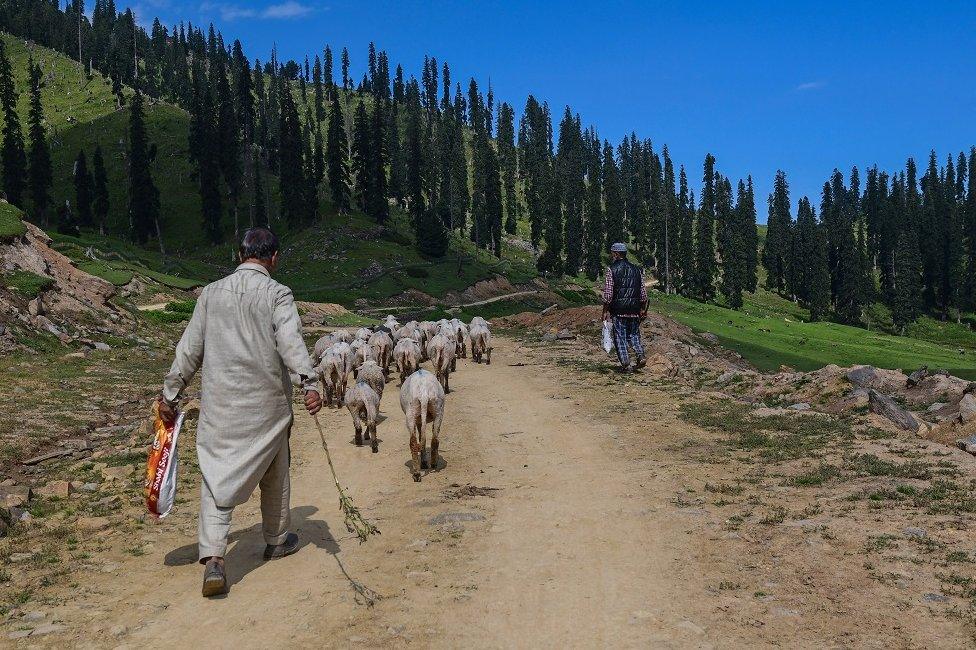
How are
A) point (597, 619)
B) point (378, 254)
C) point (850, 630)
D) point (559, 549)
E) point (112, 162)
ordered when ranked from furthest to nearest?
1. point (112, 162)
2. point (378, 254)
3. point (559, 549)
4. point (597, 619)
5. point (850, 630)

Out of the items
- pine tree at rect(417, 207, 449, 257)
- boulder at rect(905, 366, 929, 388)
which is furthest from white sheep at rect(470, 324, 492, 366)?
pine tree at rect(417, 207, 449, 257)

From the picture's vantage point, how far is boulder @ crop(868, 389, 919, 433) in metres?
10.9

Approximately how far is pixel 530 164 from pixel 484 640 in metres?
160

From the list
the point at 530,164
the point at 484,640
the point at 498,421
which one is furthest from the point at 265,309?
the point at 530,164

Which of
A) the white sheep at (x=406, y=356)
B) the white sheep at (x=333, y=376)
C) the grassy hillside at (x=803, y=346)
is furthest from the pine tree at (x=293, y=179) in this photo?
the white sheep at (x=333, y=376)

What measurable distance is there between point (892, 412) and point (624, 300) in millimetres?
7746

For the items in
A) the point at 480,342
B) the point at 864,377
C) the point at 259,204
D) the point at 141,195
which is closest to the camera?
the point at 864,377

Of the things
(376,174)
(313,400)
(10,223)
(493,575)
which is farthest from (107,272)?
(376,174)

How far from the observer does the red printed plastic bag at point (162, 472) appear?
6454 mm

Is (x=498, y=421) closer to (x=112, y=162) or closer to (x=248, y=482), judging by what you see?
(x=248, y=482)

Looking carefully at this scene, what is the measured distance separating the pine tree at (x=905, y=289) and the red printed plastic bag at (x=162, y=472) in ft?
A: 415

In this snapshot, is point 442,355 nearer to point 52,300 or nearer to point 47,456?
point 47,456

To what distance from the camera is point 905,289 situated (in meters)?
111

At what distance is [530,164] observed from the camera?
159000 millimetres
